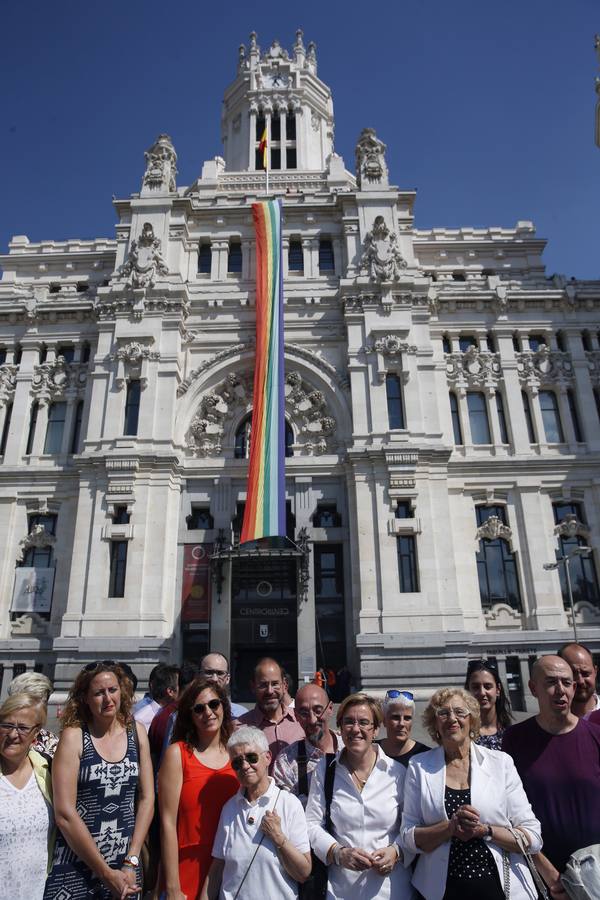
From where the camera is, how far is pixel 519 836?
16.9 ft

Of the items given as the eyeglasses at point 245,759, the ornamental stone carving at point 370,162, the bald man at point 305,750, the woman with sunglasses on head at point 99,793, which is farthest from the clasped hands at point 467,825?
the ornamental stone carving at point 370,162

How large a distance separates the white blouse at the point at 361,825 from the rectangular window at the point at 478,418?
26903 millimetres

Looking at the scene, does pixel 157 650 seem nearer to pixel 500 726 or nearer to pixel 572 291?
pixel 500 726

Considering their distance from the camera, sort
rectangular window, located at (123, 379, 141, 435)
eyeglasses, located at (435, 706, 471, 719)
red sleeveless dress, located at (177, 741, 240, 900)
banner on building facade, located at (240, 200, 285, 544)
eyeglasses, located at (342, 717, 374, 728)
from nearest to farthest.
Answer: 1. red sleeveless dress, located at (177, 741, 240, 900)
2. eyeglasses, located at (435, 706, 471, 719)
3. eyeglasses, located at (342, 717, 374, 728)
4. banner on building facade, located at (240, 200, 285, 544)
5. rectangular window, located at (123, 379, 141, 435)

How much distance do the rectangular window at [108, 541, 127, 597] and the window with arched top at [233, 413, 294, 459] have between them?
7163 mm

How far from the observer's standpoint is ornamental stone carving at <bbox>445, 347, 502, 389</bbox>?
31.6 metres

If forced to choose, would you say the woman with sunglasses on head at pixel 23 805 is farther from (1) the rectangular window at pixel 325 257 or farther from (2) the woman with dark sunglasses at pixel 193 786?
(1) the rectangular window at pixel 325 257

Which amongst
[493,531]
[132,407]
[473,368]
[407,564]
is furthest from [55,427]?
[493,531]

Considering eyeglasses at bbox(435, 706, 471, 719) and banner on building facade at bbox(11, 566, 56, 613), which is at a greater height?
banner on building facade at bbox(11, 566, 56, 613)

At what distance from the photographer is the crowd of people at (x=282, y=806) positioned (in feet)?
16.8

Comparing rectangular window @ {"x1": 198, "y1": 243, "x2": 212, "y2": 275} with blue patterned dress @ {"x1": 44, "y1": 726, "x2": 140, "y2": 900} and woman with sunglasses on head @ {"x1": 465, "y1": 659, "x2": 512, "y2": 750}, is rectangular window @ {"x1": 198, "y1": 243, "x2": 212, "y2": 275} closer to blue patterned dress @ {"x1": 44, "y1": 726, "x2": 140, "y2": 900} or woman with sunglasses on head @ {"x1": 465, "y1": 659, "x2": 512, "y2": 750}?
woman with sunglasses on head @ {"x1": 465, "y1": 659, "x2": 512, "y2": 750}

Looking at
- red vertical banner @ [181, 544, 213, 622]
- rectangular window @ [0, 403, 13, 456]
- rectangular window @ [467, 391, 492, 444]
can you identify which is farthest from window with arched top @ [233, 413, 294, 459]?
rectangular window @ [0, 403, 13, 456]

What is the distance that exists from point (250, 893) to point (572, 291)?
33.9m

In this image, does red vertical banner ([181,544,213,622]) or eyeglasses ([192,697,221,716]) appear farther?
red vertical banner ([181,544,213,622])
